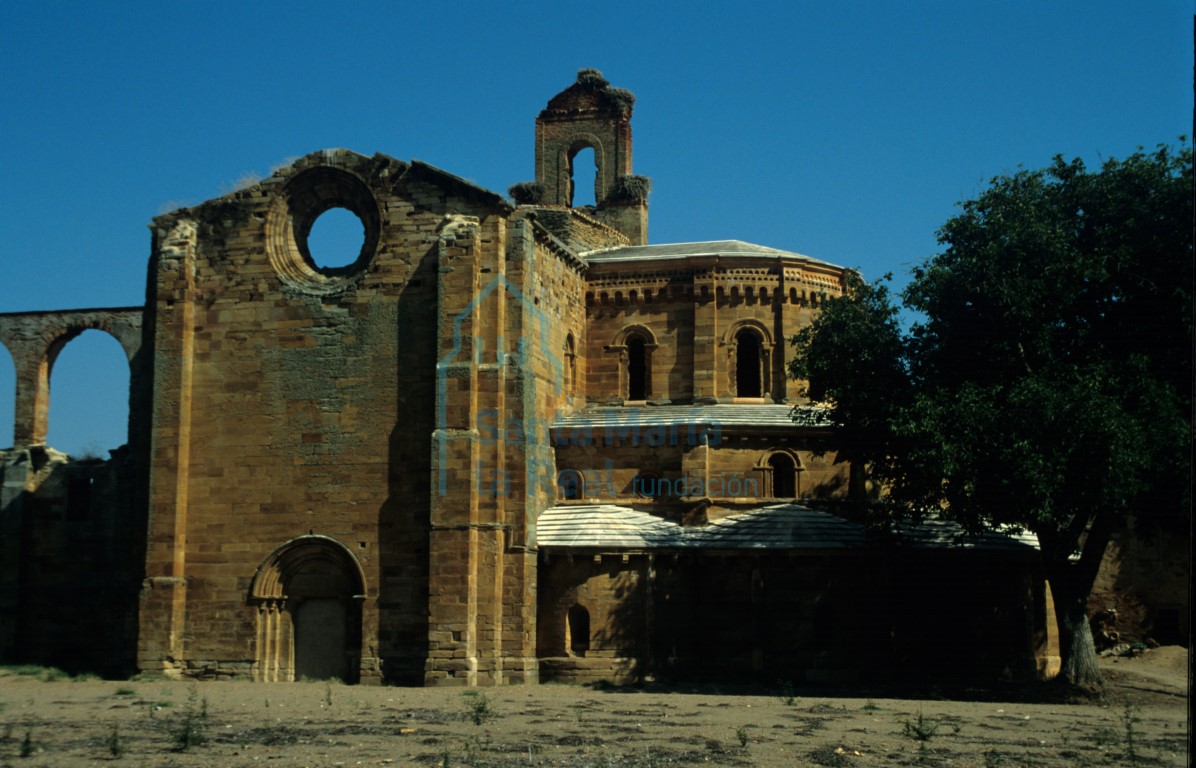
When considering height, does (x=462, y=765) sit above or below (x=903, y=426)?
below

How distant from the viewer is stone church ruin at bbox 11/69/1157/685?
29531 millimetres

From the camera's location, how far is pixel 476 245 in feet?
98.9

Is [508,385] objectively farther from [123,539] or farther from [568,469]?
[123,539]

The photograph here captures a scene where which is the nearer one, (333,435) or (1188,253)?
(1188,253)

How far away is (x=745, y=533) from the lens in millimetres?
30750

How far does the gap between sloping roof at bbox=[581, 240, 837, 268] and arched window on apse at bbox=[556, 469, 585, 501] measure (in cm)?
641

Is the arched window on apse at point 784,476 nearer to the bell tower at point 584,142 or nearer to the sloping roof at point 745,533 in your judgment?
the sloping roof at point 745,533

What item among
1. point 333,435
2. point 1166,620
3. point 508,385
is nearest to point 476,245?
point 508,385

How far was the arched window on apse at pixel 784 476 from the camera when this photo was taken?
107 ft

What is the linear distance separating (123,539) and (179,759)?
20.0m

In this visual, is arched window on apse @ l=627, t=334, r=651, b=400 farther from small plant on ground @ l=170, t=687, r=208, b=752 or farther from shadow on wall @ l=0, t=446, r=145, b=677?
small plant on ground @ l=170, t=687, r=208, b=752

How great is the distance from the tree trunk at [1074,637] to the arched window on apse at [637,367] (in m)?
12.5

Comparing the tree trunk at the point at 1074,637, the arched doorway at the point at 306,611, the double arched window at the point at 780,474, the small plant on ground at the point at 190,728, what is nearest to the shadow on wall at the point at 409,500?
the arched doorway at the point at 306,611

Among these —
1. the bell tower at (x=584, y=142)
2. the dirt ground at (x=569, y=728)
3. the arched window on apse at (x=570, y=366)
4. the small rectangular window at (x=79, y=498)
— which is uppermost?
the bell tower at (x=584, y=142)
